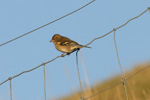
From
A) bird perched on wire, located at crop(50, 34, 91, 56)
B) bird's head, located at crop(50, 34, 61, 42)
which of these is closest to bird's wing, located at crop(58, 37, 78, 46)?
bird perched on wire, located at crop(50, 34, 91, 56)

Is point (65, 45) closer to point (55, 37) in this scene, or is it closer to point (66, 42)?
point (66, 42)

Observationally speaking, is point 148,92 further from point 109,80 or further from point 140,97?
point 109,80

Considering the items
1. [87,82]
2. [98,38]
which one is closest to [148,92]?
[87,82]

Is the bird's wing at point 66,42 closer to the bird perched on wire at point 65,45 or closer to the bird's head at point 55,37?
the bird perched on wire at point 65,45

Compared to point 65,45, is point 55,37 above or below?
above

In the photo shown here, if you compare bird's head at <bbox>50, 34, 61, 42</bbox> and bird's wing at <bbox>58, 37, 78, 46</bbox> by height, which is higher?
bird's head at <bbox>50, 34, 61, 42</bbox>

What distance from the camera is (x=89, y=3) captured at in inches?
276

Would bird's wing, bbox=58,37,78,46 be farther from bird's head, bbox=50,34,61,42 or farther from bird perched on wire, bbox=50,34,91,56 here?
bird's head, bbox=50,34,61,42

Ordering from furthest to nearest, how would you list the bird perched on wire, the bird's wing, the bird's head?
the bird's head < the bird's wing < the bird perched on wire

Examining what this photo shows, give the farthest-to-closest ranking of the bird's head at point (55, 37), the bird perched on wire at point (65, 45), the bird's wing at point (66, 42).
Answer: the bird's head at point (55, 37) < the bird's wing at point (66, 42) < the bird perched on wire at point (65, 45)

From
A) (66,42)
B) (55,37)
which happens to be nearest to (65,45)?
(66,42)

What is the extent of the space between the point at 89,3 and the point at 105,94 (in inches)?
168

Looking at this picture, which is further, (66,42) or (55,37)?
(55,37)

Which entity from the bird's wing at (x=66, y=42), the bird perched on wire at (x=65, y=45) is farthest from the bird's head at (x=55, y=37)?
the bird's wing at (x=66, y=42)
